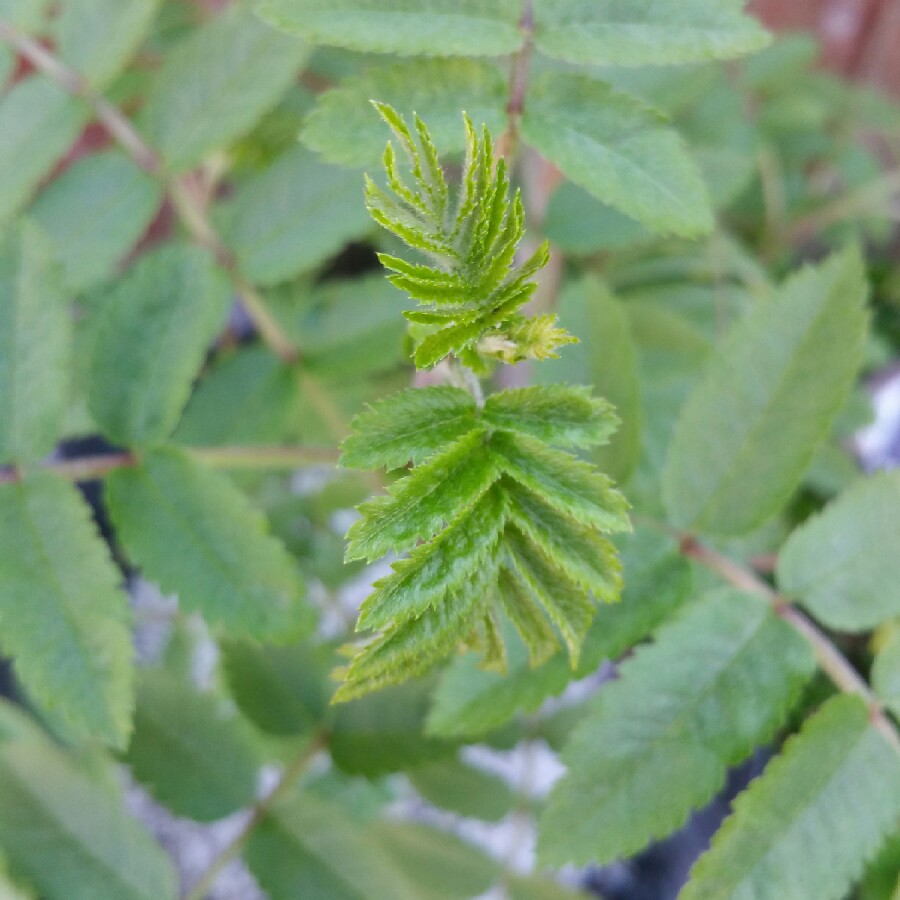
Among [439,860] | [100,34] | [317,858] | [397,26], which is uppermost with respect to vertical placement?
[100,34]

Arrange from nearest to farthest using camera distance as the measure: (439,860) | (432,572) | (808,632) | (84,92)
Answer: (432,572), (808,632), (84,92), (439,860)

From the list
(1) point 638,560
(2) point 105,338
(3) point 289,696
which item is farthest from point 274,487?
(1) point 638,560

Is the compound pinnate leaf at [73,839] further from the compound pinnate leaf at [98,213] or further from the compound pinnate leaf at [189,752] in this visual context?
the compound pinnate leaf at [98,213]

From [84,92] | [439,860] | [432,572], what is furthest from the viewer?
[439,860]

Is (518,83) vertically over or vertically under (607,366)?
over

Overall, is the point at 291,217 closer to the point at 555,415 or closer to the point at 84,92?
the point at 84,92

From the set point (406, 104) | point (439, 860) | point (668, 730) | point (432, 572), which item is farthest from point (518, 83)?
point (439, 860)

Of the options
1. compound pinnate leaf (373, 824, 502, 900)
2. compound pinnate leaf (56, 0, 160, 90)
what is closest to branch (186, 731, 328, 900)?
compound pinnate leaf (373, 824, 502, 900)

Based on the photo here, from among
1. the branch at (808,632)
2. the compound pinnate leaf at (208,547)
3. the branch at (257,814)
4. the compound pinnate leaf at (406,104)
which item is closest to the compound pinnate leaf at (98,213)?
the compound pinnate leaf at (208,547)
